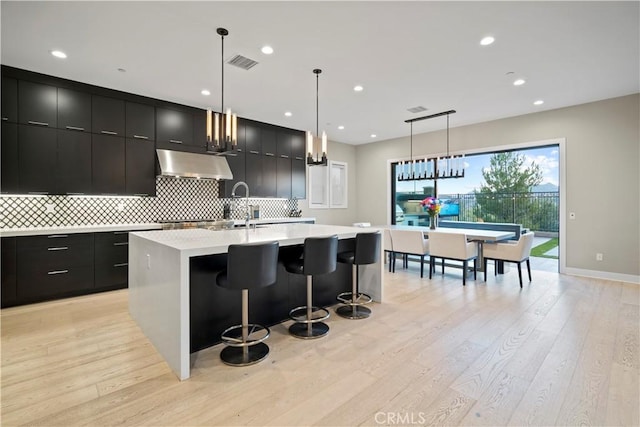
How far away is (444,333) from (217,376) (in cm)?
203

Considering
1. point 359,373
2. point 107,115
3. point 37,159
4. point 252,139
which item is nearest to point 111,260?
point 37,159

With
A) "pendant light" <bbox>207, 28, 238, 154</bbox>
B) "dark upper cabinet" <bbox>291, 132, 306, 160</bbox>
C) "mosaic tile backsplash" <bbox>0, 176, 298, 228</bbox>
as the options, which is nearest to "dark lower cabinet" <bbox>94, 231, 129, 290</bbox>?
"mosaic tile backsplash" <bbox>0, 176, 298, 228</bbox>

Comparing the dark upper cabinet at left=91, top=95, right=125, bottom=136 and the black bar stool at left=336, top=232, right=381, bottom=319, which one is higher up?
the dark upper cabinet at left=91, top=95, right=125, bottom=136

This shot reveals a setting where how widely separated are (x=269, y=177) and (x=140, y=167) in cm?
239

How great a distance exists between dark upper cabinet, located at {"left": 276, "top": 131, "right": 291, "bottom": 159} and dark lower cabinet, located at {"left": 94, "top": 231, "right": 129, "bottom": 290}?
3351 millimetres

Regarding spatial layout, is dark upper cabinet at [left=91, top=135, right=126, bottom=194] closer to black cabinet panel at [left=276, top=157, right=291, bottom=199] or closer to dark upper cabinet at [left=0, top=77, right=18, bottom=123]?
dark upper cabinet at [left=0, top=77, right=18, bottom=123]

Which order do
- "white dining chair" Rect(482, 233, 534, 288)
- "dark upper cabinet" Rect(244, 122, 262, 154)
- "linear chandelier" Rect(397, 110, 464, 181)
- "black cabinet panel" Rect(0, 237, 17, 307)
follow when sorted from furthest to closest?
1. "dark upper cabinet" Rect(244, 122, 262, 154)
2. "linear chandelier" Rect(397, 110, 464, 181)
3. "white dining chair" Rect(482, 233, 534, 288)
4. "black cabinet panel" Rect(0, 237, 17, 307)

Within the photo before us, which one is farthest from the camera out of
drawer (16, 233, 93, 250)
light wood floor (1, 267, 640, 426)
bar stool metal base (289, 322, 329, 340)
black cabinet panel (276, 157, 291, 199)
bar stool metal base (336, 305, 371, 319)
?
black cabinet panel (276, 157, 291, 199)

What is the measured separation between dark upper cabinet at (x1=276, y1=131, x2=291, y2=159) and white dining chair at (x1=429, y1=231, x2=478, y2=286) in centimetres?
348

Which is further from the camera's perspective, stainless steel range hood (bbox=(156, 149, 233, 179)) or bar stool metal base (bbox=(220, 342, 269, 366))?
stainless steel range hood (bbox=(156, 149, 233, 179))

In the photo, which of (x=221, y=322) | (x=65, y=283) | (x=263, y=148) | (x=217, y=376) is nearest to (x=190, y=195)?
(x=263, y=148)

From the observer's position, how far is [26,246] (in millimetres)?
3666

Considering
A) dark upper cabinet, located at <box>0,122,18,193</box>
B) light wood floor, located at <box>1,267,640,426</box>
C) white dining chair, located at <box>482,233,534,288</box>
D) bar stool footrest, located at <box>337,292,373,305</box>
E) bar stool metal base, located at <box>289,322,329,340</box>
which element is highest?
dark upper cabinet, located at <box>0,122,18,193</box>

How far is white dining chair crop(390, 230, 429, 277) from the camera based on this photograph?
5078 mm
